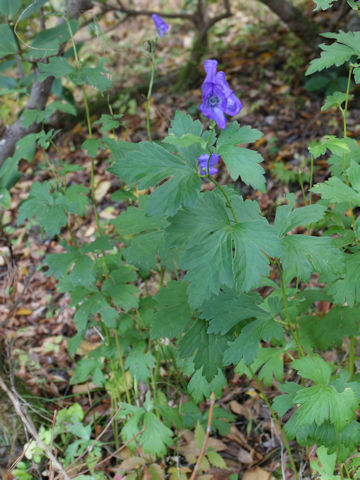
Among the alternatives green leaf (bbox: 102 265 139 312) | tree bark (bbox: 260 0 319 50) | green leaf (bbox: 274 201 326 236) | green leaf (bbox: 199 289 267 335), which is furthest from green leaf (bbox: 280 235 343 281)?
tree bark (bbox: 260 0 319 50)

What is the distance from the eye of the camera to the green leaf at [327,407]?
1.40 meters

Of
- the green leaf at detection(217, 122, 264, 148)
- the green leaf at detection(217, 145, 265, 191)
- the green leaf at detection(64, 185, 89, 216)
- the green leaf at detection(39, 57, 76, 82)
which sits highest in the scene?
the green leaf at detection(39, 57, 76, 82)

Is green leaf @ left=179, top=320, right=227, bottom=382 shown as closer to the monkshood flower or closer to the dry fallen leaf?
the monkshood flower

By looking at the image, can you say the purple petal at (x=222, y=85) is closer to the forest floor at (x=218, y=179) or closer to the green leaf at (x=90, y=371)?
the forest floor at (x=218, y=179)

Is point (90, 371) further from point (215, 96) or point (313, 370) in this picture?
point (215, 96)

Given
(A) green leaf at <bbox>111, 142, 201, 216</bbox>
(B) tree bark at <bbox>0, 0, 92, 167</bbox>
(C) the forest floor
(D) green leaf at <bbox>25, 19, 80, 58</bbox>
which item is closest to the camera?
(A) green leaf at <bbox>111, 142, 201, 216</bbox>

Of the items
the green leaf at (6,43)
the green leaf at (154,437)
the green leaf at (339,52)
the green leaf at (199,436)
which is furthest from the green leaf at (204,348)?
the green leaf at (6,43)

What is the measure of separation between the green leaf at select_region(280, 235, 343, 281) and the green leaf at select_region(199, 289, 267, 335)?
211 mm

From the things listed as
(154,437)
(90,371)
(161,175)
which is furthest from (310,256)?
(90,371)

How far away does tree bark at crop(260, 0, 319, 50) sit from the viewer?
4.18 metres

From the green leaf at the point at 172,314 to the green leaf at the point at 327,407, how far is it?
45cm

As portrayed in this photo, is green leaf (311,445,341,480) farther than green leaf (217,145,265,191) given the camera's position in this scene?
Yes

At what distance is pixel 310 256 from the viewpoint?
57.6 inches

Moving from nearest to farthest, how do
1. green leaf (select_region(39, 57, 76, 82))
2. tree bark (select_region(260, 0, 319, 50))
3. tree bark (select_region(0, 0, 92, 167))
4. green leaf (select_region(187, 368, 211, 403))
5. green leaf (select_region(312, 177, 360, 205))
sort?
1. green leaf (select_region(312, 177, 360, 205))
2. green leaf (select_region(187, 368, 211, 403))
3. green leaf (select_region(39, 57, 76, 82))
4. tree bark (select_region(0, 0, 92, 167))
5. tree bark (select_region(260, 0, 319, 50))
